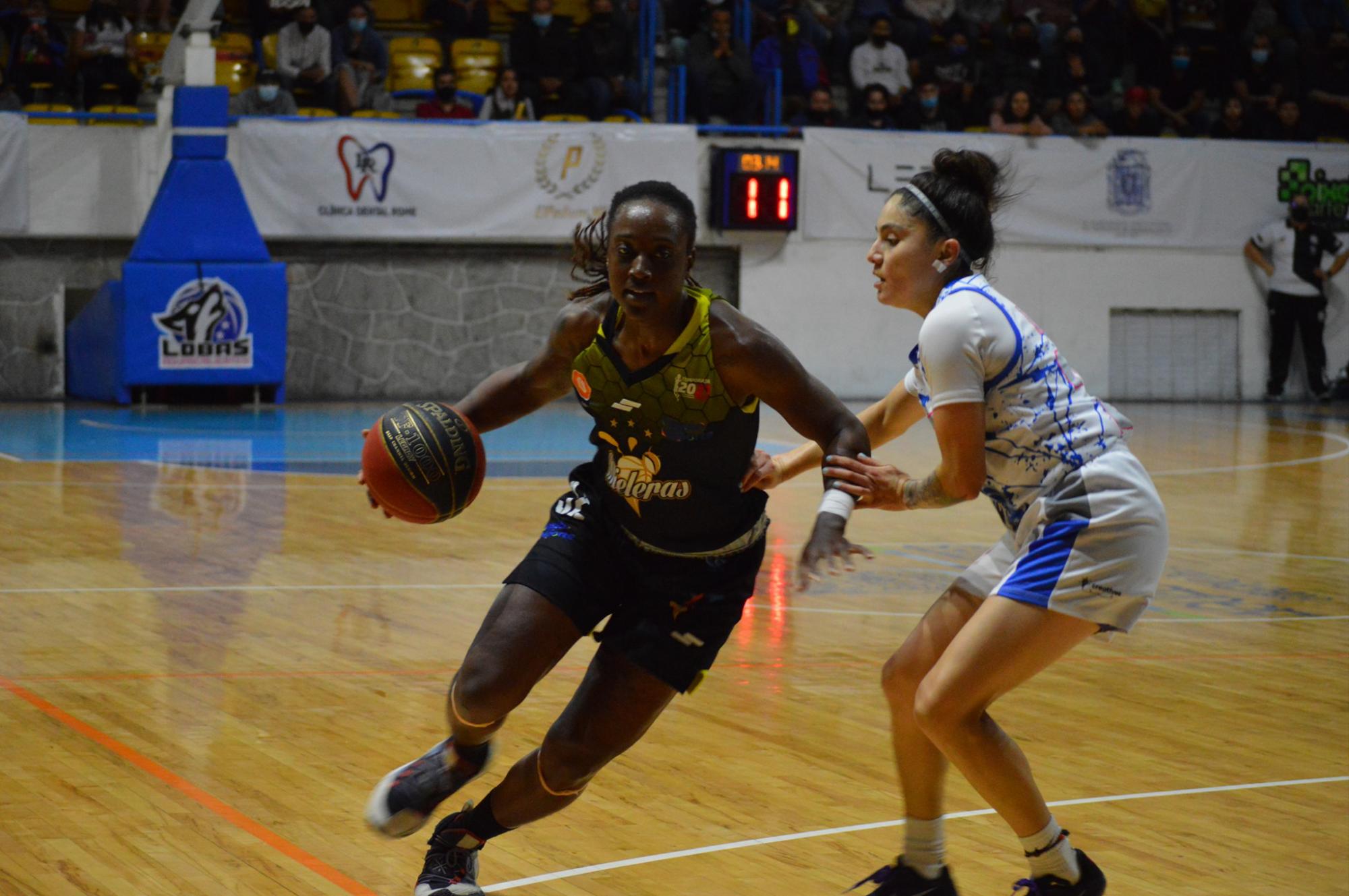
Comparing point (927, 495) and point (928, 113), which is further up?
point (928, 113)

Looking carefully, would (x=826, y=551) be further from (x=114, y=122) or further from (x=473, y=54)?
(x=473, y=54)

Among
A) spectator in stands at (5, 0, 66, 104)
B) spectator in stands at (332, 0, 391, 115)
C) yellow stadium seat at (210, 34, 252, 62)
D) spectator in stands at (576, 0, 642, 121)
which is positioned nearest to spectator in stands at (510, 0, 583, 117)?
spectator in stands at (576, 0, 642, 121)

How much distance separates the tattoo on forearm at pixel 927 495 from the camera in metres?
3.46

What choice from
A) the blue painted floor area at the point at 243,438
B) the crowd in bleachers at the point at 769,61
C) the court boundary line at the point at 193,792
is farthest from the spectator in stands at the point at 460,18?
the court boundary line at the point at 193,792

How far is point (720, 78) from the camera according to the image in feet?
64.5

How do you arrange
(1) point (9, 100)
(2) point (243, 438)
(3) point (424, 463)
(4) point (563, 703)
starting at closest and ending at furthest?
(3) point (424, 463) → (4) point (563, 703) → (2) point (243, 438) → (1) point (9, 100)

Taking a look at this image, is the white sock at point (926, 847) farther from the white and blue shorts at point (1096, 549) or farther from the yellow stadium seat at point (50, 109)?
the yellow stadium seat at point (50, 109)

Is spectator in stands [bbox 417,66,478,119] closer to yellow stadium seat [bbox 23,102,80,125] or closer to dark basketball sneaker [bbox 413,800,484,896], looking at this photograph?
yellow stadium seat [bbox 23,102,80,125]

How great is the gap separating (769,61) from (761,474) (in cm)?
1724

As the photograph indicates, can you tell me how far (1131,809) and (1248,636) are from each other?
2.86m

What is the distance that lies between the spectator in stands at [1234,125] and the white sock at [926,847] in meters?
19.9

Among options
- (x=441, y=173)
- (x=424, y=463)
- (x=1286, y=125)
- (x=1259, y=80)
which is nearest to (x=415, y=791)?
(x=424, y=463)

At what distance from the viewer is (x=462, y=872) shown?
3.61 meters

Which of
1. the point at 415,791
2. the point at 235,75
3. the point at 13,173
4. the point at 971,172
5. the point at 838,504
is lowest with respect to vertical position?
the point at 415,791
